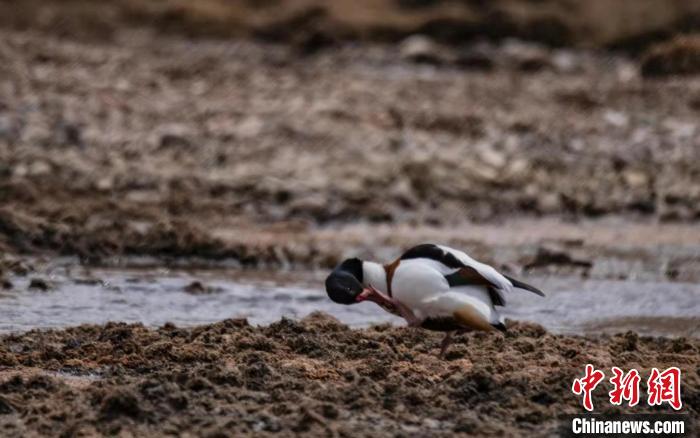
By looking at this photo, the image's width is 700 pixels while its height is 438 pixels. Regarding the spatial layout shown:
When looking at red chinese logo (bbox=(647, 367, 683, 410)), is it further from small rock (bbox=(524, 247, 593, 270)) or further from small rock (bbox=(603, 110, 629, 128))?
small rock (bbox=(603, 110, 629, 128))

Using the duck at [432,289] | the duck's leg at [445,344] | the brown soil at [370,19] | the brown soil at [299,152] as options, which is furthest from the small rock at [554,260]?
the brown soil at [370,19]

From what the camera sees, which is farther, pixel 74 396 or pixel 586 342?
pixel 586 342

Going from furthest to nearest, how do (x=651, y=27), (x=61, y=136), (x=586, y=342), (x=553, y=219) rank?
(x=651, y=27) → (x=61, y=136) → (x=553, y=219) → (x=586, y=342)

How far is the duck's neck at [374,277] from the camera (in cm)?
797

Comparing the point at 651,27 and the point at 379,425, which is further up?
the point at 651,27

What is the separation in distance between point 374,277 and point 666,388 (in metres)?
1.68

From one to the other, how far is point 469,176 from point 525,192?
2.02ft

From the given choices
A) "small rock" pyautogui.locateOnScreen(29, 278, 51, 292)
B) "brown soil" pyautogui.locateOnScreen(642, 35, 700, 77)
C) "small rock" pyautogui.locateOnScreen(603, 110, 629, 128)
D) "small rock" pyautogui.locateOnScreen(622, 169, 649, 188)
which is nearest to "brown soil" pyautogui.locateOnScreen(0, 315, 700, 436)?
"small rock" pyautogui.locateOnScreen(29, 278, 51, 292)

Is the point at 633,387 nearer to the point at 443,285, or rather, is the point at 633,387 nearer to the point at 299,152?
the point at 443,285

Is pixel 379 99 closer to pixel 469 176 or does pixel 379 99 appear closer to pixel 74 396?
pixel 469 176

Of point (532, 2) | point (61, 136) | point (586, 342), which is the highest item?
point (532, 2)

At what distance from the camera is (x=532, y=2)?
25.2m

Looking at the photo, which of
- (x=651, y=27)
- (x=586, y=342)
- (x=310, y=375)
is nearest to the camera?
(x=310, y=375)

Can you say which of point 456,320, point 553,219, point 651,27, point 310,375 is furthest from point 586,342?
point 651,27
